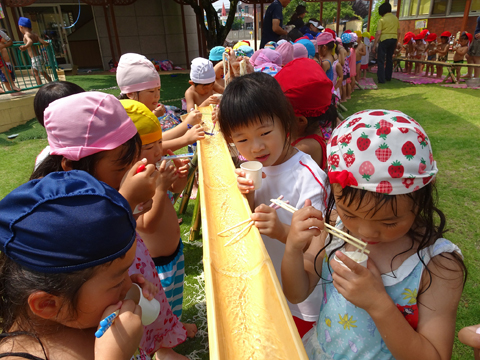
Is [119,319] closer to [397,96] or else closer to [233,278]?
[233,278]

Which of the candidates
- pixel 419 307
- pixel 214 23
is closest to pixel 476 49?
pixel 214 23

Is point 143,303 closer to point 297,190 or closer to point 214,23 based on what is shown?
point 297,190

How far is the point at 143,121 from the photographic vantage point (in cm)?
203

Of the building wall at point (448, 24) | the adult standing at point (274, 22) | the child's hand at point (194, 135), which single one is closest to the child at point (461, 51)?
the building wall at point (448, 24)

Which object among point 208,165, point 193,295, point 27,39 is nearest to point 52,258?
point 208,165

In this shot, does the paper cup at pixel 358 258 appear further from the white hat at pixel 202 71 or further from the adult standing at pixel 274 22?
the adult standing at pixel 274 22

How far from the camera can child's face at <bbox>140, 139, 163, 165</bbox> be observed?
2.10 meters

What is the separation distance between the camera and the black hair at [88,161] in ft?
5.11

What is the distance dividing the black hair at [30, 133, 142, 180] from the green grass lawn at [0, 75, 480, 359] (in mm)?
1606

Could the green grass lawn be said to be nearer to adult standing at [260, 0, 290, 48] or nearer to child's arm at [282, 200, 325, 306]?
child's arm at [282, 200, 325, 306]

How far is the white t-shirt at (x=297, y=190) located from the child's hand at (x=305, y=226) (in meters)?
0.45

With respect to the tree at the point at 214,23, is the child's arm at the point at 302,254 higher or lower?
lower

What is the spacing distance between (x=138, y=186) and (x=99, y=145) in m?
0.28

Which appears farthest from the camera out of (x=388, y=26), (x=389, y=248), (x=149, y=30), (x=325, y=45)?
(x=149, y=30)
